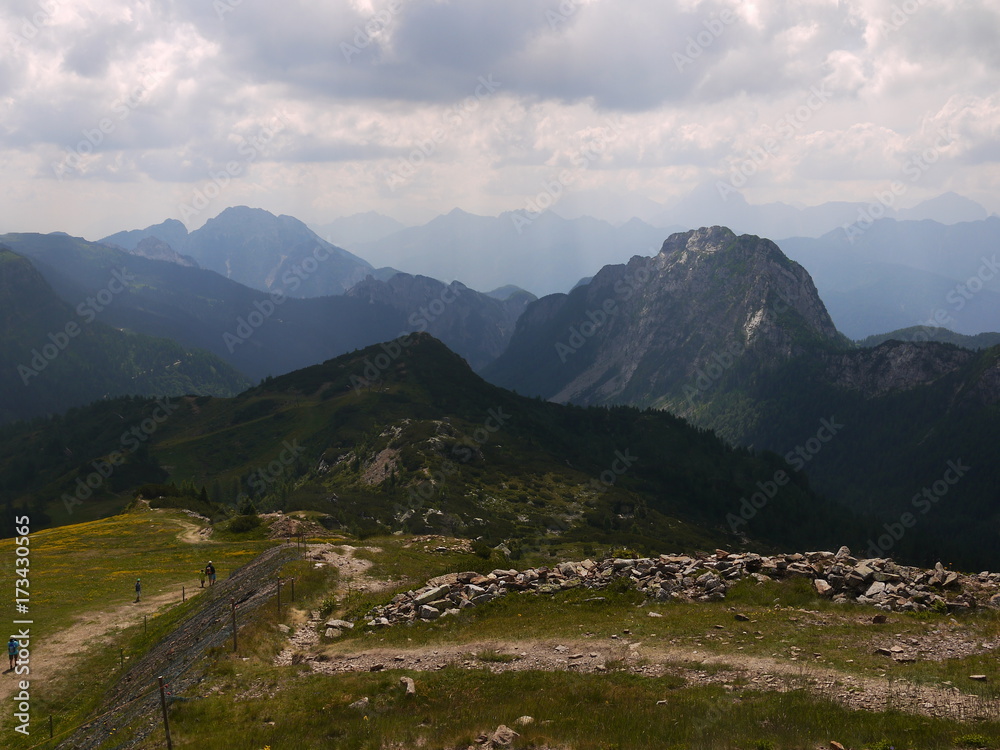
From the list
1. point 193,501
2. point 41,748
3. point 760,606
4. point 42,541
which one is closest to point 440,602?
point 760,606

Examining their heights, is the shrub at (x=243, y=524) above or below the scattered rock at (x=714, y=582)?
below

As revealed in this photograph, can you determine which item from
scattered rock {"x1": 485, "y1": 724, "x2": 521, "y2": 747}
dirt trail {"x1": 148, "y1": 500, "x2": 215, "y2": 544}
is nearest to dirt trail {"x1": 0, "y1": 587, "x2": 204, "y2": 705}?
dirt trail {"x1": 148, "y1": 500, "x2": 215, "y2": 544}

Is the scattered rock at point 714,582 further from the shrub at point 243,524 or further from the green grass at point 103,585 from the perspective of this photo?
the shrub at point 243,524

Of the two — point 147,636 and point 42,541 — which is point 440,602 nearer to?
point 147,636

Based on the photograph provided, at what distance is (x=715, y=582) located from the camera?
35719 mm

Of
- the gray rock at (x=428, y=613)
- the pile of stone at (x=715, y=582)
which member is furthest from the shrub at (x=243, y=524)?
the gray rock at (x=428, y=613)

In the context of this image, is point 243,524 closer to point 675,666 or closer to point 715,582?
point 715,582

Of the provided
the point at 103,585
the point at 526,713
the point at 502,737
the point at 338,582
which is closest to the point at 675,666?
the point at 526,713

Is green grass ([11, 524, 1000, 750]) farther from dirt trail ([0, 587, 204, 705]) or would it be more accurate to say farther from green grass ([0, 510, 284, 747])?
dirt trail ([0, 587, 204, 705])

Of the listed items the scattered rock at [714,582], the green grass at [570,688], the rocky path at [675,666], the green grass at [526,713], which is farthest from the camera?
the scattered rock at [714,582]

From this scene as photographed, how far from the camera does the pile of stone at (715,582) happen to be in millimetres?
31453

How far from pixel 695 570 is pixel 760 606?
17.7 ft

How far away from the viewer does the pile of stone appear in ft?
103

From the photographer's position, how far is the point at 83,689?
38281 millimetres
